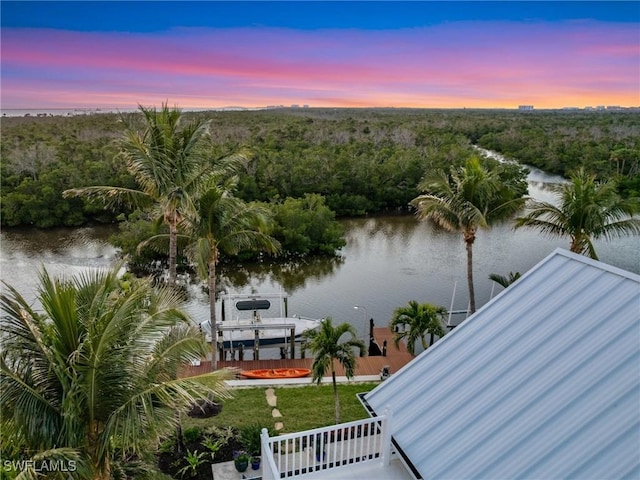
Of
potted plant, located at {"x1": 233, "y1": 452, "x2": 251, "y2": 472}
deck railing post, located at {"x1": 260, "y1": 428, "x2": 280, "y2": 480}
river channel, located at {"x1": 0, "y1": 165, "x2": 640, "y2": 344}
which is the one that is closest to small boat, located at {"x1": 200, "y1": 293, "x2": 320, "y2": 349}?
river channel, located at {"x1": 0, "y1": 165, "x2": 640, "y2": 344}

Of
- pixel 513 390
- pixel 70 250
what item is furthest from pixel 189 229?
pixel 70 250

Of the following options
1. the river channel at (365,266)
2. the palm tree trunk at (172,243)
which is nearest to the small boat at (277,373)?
the palm tree trunk at (172,243)

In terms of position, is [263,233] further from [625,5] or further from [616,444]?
[625,5]

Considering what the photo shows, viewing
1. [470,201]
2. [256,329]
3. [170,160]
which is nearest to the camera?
[170,160]

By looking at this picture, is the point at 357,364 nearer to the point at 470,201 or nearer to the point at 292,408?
the point at 292,408

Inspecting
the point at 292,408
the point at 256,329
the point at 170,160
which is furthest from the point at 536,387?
the point at 256,329
